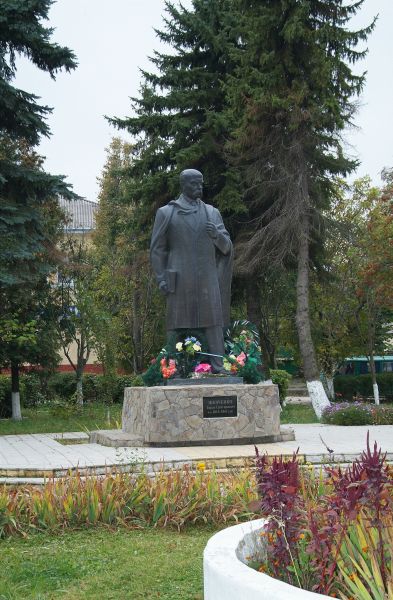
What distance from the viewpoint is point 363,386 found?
1265 inches

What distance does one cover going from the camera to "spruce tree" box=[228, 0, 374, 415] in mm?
19391

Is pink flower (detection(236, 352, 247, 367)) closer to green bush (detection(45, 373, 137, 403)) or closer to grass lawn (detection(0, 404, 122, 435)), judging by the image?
grass lawn (detection(0, 404, 122, 435))

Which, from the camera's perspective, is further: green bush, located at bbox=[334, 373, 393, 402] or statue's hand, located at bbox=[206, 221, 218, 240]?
green bush, located at bbox=[334, 373, 393, 402]

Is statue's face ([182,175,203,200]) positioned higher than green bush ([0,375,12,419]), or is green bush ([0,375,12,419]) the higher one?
statue's face ([182,175,203,200])

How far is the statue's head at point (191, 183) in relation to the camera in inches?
461

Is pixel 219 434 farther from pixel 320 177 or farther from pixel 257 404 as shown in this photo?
pixel 320 177

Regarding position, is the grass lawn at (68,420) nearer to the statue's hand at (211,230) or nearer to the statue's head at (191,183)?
the statue's hand at (211,230)

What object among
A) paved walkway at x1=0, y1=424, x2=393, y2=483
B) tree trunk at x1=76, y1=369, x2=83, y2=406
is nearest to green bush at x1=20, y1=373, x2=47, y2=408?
tree trunk at x1=76, y1=369, x2=83, y2=406

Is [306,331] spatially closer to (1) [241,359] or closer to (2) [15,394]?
(1) [241,359]

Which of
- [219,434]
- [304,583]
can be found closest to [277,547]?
[304,583]

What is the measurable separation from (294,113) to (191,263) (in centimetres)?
902

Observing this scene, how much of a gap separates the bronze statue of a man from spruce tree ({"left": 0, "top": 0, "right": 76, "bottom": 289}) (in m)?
5.73

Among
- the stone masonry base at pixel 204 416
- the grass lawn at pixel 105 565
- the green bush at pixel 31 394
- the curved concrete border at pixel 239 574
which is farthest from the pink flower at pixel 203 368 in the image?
the green bush at pixel 31 394

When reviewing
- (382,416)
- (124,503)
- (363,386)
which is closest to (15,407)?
(382,416)
